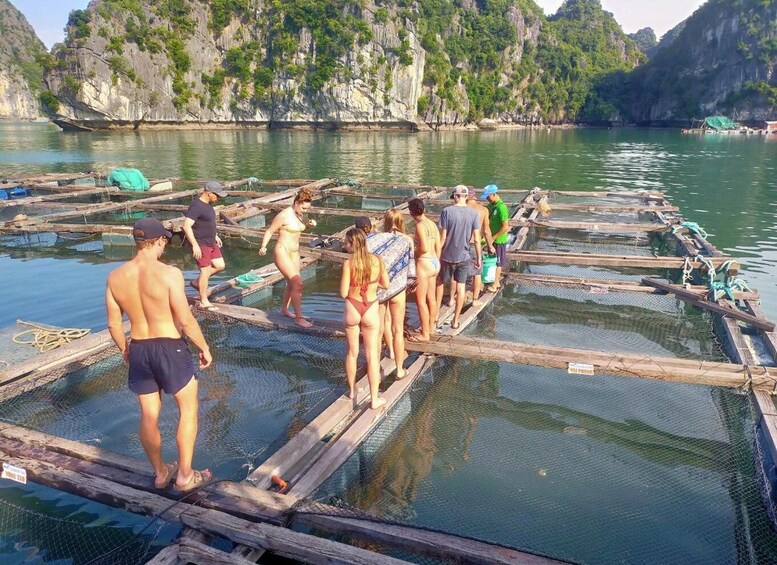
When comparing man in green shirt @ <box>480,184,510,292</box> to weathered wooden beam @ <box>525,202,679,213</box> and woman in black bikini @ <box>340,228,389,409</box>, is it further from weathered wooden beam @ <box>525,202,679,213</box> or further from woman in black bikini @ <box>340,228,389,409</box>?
weathered wooden beam @ <box>525,202,679,213</box>

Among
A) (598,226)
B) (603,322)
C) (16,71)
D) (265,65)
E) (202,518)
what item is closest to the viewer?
(202,518)

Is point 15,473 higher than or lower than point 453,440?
higher

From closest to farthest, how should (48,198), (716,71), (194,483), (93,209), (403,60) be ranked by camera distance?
(194,483) → (93,209) → (48,198) → (403,60) → (716,71)

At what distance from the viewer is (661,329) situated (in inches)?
359

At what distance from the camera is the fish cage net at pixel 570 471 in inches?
170

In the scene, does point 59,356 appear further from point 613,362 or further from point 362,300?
point 613,362

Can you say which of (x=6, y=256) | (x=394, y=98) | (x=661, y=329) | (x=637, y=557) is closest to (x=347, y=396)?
(x=637, y=557)

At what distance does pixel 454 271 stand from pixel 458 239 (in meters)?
0.55

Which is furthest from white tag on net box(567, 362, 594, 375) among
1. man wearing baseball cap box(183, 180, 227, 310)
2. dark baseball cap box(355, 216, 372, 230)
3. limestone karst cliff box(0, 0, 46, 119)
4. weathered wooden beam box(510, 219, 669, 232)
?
limestone karst cliff box(0, 0, 46, 119)

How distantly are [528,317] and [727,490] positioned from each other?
493cm

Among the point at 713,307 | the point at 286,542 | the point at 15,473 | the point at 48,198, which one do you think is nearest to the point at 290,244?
the point at 15,473

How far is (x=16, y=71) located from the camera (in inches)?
6427

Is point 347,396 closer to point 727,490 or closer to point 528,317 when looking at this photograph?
point 727,490

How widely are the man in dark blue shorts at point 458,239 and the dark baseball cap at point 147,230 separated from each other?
14.4ft
